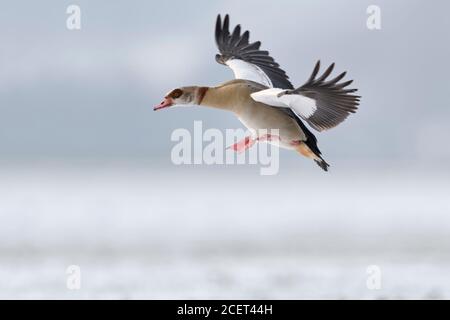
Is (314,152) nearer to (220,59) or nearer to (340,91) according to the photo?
(340,91)

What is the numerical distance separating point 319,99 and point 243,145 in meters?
0.32

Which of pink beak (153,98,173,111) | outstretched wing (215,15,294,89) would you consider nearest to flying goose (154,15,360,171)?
pink beak (153,98,173,111)

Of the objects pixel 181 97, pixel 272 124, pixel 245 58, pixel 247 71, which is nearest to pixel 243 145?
pixel 272 124

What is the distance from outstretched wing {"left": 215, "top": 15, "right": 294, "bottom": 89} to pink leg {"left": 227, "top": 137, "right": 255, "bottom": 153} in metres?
0.44

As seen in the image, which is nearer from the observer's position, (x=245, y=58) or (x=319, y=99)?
(x=319, y=99)

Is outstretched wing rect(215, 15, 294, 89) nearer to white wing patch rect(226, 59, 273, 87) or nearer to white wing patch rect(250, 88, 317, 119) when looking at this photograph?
white wing patch rect(226, 59, 273, 87)

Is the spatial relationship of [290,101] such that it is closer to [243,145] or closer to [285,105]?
[285,105]

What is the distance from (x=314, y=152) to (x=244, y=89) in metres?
0.30

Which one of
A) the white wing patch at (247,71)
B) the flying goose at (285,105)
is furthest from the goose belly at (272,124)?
the white wing patch at (247,71)

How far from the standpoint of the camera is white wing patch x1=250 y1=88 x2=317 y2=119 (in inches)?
83.3

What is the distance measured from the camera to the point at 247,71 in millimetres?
2814

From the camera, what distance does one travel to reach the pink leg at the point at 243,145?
2.32 meters

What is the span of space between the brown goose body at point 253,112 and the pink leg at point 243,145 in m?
0.07

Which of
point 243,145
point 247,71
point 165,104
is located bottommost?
point 243,145
